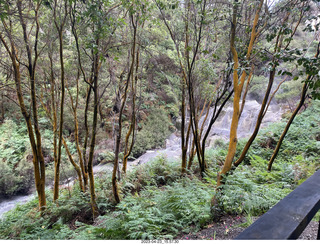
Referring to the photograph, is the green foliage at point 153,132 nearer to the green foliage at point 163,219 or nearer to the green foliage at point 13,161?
the green foliage at point 13,161

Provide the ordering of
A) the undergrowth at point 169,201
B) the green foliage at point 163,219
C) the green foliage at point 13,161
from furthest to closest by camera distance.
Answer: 1. the green foliage at point 13,161
2. the undergrowth at point 169,201
3. the green foliage at point 163,219

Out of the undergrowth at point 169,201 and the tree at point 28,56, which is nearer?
the undergrowth at point 169,201

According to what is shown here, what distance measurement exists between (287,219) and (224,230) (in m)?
1.92

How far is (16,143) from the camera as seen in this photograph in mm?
10180

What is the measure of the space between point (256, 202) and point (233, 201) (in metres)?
0.32

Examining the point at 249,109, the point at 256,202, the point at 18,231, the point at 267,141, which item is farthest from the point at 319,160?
the point at 249,109

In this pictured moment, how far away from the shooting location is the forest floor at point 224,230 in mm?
2257

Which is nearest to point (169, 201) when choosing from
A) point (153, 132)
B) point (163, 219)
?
point (163, 219)

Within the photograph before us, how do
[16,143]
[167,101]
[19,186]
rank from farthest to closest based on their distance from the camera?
[167,101], [16,143], [19,186]

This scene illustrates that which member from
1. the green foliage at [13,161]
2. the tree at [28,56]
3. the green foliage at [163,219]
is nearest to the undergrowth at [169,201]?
the green foliage at [163,219]

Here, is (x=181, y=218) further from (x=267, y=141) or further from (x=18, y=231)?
(x=267, y=141)

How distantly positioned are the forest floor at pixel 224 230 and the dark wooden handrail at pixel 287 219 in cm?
150

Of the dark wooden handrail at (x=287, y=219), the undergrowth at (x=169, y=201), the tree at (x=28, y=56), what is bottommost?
the undergrowth at (x=169, y=201)

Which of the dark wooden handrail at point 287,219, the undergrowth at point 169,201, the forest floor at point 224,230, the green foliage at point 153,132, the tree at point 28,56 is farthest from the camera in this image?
the green foliage at point 153,132
